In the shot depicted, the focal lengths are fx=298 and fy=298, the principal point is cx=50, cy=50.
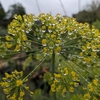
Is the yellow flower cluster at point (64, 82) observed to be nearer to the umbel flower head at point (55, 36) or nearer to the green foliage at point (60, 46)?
the green foliage at point (60, 46)

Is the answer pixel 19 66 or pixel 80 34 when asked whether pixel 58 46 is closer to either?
pixel 80 34

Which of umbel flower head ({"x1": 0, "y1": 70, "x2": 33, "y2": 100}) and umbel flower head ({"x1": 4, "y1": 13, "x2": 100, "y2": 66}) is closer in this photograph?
umbel flower head ({"x1": 0, "y1": 70, "x2": 33, "y2": 100})

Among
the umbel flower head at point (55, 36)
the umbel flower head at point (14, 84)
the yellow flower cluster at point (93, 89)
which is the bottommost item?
the yellow flower cluster at point (93, 89)

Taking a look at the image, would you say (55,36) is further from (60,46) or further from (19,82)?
(19,82)

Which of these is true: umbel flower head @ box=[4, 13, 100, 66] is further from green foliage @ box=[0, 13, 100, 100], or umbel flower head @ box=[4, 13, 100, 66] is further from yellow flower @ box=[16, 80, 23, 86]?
yellow flower @ box=[16, 80, 23, 86]

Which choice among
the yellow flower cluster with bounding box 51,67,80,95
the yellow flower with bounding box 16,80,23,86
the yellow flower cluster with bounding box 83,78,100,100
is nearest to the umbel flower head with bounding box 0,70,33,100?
the yellow flower with bounding box 16,80,23,86

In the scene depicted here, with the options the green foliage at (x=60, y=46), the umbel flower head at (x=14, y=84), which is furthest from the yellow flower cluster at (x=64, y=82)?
the umbel flower head at (x=14, y=84)

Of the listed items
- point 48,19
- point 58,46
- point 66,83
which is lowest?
point 66,83

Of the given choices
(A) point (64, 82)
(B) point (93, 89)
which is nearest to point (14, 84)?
(A) point (64, 82)

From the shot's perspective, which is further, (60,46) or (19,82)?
(60,46)

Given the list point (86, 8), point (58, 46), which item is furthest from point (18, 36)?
point (86, 8)

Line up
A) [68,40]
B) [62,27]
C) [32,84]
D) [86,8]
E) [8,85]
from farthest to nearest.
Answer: [86,8] → [32,84] → [68,40] → [62,27] → [8,85]
